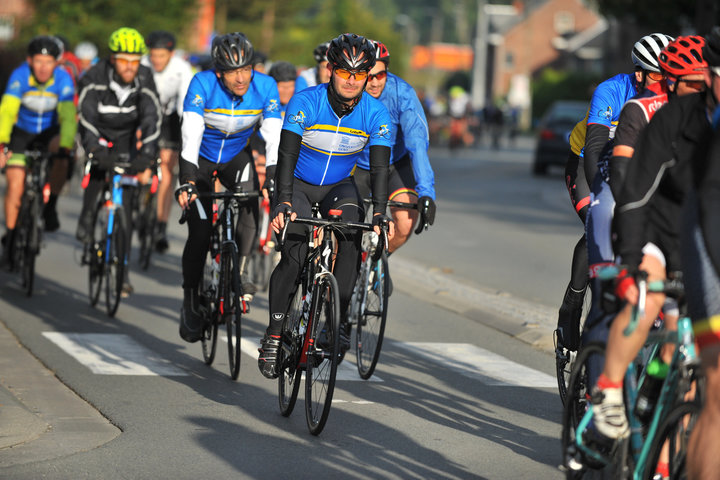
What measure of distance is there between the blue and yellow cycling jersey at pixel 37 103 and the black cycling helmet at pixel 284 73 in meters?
1.92

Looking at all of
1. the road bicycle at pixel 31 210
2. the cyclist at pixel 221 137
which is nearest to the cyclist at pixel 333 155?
the cyclist at pixel 221 137

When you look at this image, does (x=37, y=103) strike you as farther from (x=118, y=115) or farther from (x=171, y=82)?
(x=171, y=82)

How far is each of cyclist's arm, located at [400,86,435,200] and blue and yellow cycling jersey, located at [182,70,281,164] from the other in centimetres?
85

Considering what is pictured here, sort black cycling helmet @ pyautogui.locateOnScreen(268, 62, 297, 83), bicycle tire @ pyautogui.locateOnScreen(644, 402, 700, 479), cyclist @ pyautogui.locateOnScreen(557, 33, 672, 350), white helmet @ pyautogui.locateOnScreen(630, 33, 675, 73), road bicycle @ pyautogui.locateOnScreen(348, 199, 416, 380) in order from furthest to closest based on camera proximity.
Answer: black cycling helmet @ pyautogui.locateOnScreen(268, 62, 297, 83) → road bicycle @ pyautogui.locateOnScreen(348, 199, 416, 380) → white helmet @ pyautogui.locateOnScreen(630, 33, 675, 73) → cyclist @ pyautogui.locateOnScreen(557, 33, 672, 350) → bicycle tire @ pyautogui.locateOnScreen(644, 402, 700, 479)

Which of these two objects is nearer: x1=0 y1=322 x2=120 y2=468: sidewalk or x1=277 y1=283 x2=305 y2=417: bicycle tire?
x1=0 y1=322 x2=120 y2=468: sidewalk

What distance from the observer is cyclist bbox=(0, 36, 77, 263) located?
35.1ft

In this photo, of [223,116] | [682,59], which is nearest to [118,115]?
[223,116]

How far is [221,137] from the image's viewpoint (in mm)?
8352

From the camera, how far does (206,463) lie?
5.83 m

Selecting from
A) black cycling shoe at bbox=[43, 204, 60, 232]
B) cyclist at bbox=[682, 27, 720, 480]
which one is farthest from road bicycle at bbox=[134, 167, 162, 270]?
cyclist at bbox=[682, 27, 720, 480]

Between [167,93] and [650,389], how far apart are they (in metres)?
9.22

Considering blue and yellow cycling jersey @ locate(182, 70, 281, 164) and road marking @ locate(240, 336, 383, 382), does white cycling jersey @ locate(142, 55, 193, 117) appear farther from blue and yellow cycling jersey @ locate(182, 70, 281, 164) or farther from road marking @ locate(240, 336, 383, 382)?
blue and yellow cycling jersey @ locate(182, 70, 281, 164)

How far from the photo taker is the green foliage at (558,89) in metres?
73.7

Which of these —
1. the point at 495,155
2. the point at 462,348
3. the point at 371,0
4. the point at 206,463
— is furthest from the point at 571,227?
the point at 371,0
